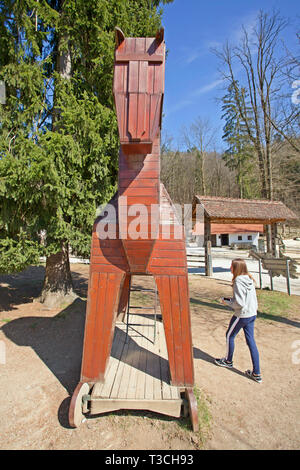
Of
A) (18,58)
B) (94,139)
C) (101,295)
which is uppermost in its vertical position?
(18,58)

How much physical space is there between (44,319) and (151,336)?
9.40 ft

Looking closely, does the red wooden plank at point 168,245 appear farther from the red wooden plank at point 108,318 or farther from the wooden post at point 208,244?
the wooden post at point 208,244

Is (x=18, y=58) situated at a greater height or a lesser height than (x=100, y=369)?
greater

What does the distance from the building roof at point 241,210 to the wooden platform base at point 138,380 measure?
7.66 metres

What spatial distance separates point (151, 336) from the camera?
4.62 meters

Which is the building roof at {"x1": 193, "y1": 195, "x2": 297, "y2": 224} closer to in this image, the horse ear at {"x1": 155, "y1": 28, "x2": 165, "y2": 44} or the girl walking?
the girl walking

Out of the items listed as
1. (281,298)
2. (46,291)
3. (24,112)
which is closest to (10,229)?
(46,291)

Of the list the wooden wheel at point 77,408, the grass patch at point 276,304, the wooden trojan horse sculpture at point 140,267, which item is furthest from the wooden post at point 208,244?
the wooden wheel at point 77,408

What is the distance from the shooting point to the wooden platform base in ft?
8.84

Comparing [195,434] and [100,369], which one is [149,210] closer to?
[100,369]

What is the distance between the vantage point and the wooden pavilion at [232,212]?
11148 mm

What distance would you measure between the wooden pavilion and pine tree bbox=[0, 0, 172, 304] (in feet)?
20.7

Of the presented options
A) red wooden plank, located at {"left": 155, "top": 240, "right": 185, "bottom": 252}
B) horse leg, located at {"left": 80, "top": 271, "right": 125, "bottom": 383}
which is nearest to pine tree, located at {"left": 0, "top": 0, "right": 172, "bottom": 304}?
horse leg, located at {"left": 80, "top": 271, "right": 125, "bottom": 383}

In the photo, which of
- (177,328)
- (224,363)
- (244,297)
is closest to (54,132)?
(177,328)
